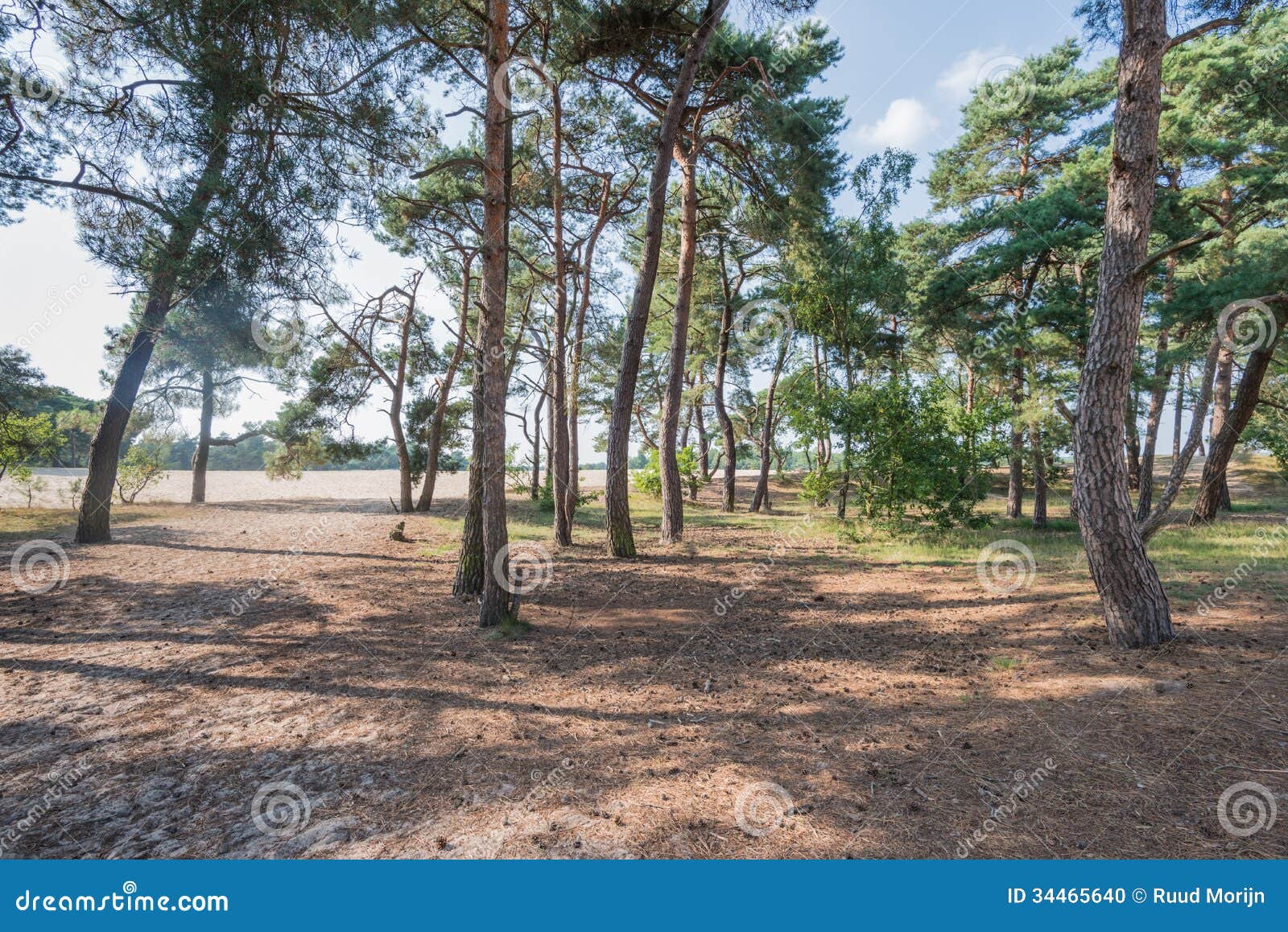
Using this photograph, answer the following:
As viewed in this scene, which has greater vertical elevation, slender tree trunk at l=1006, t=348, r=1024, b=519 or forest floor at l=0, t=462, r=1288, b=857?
slender tree trunk at l=1006, t=348, r=1024, b=519

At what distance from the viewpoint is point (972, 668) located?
5359mm

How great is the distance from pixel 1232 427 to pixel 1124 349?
10.3 m

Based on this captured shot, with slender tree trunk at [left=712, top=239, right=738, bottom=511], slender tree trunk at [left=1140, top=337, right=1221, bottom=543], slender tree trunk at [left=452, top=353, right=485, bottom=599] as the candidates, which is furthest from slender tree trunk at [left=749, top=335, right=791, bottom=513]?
slender tree trunk at [left=452, top=353, right=485, bottom=599]

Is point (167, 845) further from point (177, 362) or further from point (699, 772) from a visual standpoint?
point (177, 362)

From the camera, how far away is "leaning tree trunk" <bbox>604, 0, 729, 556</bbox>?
9.66m

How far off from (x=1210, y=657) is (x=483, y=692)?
662 cm

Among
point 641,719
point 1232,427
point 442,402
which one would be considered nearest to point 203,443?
point 442,402

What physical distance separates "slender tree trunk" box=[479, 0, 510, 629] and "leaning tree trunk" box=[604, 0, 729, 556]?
12.6 feet

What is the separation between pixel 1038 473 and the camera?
14.4 metres

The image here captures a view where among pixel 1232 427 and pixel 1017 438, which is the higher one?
pixel 1232 427

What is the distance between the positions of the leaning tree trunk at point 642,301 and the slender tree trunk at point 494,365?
3.85m

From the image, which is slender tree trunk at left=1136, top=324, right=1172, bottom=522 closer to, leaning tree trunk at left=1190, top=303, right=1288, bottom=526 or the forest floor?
leaning tree trunk at left=1190, top=303, right=1288, bottom=526

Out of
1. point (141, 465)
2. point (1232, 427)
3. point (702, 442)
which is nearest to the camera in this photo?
point (1232, 427)

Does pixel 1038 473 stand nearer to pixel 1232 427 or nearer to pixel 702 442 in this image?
pixel 1232 427
